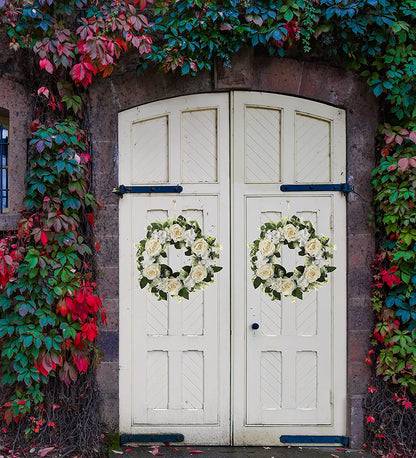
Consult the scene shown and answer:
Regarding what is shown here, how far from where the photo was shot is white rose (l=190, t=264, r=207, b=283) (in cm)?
372

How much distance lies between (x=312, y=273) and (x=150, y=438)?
6.05 feet

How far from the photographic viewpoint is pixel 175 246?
373 cm

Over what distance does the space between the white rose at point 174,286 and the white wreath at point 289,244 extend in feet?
2.00

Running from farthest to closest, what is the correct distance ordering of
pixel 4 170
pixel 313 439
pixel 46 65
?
pixel 4 170, pixel 313 439, pixel 46 65

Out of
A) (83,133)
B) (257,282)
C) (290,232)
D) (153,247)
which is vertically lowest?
(257,282)

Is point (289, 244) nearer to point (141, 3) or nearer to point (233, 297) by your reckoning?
point (233, 297)

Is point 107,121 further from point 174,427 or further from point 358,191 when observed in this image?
point 174,427

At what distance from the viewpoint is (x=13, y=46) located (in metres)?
3.37

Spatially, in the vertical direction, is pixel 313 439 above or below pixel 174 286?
below

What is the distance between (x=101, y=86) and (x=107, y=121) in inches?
11.0

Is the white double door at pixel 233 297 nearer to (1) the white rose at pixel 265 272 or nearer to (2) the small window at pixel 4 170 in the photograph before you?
(1) the white rose at pixel 265 272

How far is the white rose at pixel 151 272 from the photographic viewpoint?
3711mm

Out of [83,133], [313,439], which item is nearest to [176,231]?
[83,133]

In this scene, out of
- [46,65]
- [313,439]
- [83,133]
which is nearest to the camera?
[46,65]
